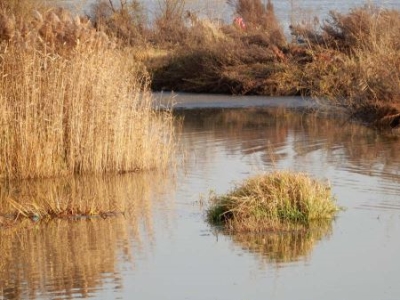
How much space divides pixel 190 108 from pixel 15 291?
18.0 meters

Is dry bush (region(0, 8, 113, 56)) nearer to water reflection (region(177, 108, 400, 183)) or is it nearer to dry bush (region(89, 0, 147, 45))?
water reflection (region(177, 108, 400, 183))

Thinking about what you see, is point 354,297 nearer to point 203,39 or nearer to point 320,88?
point 320,88

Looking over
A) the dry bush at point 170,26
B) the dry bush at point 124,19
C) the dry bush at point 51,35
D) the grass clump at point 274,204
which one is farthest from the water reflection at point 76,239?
the dry bush at point 170,26

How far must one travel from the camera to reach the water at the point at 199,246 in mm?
9633

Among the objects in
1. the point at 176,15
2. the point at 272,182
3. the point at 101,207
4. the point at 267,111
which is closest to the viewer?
the point at 272,182

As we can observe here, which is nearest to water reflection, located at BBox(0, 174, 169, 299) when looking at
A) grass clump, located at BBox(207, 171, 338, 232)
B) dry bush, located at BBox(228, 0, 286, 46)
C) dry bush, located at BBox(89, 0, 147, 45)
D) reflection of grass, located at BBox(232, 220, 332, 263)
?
grass clump, located at BBox(207, 171, 338, 232)

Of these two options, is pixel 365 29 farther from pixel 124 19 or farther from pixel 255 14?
pixel 255 14

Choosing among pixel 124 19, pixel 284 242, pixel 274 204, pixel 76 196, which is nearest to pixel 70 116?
pixel 76 196

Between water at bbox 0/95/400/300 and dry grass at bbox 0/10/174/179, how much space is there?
48cm

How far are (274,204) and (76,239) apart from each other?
2.20 metres

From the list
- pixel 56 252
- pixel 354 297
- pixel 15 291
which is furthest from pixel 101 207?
pixel 354 297

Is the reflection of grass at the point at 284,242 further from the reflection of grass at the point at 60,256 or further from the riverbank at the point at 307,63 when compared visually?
the riverbank at the point at 307,63

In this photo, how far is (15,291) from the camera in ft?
31.5

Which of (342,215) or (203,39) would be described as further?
(203,39)
